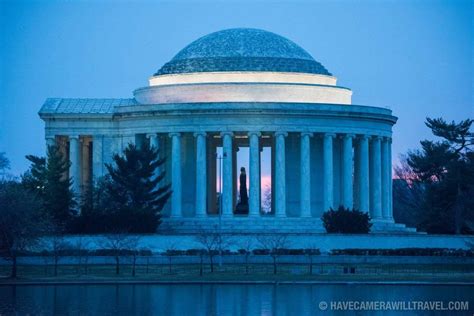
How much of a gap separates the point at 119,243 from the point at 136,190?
1155cm

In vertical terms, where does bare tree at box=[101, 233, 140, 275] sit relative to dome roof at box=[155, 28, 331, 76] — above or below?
below

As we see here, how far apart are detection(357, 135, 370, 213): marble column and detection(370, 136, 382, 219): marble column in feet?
4.64

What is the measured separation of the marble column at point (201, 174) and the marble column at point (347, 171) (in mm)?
13573

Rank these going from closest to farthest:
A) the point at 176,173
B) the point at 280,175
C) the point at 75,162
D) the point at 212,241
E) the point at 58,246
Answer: the point at 58,246
the point at 212,241
the point at 280,175
the point at 176,173
the point at 75,162

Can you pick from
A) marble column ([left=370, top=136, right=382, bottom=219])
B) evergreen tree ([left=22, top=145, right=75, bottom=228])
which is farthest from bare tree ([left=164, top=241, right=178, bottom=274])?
marble column ([left=370, top=136, right=382, bottom=219])

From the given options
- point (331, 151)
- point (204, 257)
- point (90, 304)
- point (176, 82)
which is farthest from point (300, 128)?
point (90, 304)

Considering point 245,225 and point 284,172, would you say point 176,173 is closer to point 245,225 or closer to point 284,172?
point 245,225

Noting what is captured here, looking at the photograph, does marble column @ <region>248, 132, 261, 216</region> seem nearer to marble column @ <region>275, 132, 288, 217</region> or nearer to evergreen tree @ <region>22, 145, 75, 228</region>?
marble column @ <region>275, 132, 288, 217</region>

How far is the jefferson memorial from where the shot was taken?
428 ft

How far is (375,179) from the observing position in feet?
454

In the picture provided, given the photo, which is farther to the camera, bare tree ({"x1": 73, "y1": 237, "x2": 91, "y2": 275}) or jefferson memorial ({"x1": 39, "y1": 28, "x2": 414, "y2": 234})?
jefferson memorial ({"x1": 39, "y1": 28, "x2": 414, "y2": 234})

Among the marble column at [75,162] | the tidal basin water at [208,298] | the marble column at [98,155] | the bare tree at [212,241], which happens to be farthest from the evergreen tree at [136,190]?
the tidal basin water at [208,298]

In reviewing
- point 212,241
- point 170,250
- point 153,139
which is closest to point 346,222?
point 212,241

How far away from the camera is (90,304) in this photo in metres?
74.1
